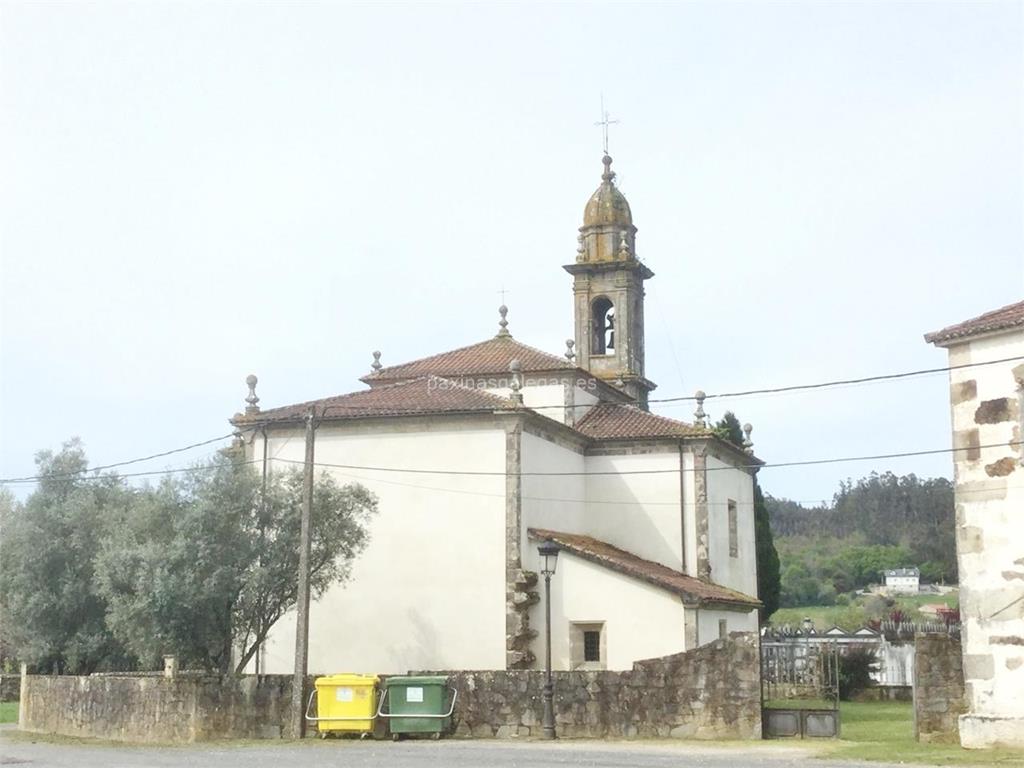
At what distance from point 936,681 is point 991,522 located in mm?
2798

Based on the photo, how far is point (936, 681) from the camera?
68.8 feet

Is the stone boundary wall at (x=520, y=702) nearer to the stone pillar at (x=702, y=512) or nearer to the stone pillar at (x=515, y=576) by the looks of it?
the stone pillar at (x=515, y=576)

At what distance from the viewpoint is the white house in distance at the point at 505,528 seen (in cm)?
2948

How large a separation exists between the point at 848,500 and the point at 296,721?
409 feet

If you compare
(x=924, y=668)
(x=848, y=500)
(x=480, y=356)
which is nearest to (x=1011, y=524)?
(x=924, y=668)

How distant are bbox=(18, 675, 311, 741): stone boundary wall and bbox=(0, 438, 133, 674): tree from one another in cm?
435

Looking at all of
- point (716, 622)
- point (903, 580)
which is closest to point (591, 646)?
point (716, 622)

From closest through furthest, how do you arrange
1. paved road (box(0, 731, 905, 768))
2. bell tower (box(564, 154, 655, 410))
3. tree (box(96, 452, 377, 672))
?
paved road (box(0, 731, 905, 768)) → tree (box(96, 452, 377, 672)) → bell tower (box(564, 154, 655, 410))

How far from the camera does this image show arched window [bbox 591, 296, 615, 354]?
134 feet

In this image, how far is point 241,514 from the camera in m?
26.6

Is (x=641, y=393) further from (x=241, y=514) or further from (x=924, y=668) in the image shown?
(x=924, y=668)

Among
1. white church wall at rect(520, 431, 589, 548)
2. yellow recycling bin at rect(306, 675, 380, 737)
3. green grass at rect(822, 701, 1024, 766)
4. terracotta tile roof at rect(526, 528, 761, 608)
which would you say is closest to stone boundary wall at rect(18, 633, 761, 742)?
yellow recycling bin at rect(306, 675, 380, 737)

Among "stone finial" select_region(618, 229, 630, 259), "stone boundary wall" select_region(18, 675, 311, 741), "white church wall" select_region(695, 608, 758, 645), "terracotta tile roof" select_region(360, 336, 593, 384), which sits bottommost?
"stone boundary wall" select_region(18, 675, 311, 741)

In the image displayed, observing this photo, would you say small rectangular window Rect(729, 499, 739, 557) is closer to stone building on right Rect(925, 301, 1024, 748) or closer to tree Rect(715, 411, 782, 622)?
tree Rect(715, 411, 782, 622)
